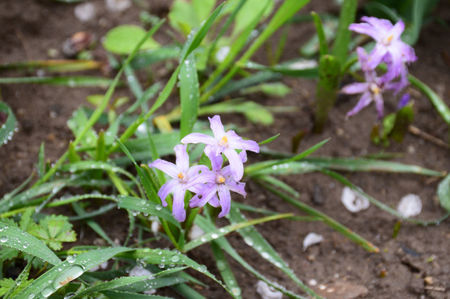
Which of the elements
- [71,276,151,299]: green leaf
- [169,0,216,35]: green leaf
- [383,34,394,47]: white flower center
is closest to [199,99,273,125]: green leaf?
[169,0,216,35]: green leaf

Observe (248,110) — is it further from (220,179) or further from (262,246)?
(220,179)

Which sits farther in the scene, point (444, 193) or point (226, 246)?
point (444, 193)

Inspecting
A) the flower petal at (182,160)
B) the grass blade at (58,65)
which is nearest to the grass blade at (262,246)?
the flower petal at (182,160)

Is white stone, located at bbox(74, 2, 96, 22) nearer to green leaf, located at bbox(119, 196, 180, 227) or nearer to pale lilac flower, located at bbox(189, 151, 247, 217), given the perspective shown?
green leaf, located at bbox(119, 196, 180, 227)

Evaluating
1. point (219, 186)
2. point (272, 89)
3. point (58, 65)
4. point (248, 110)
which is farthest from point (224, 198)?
point (58, 65)

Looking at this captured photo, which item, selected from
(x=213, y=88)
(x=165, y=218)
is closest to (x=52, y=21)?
(x=213, y=88)

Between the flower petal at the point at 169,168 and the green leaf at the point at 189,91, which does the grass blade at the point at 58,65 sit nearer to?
the green leaf at the point at 189,91

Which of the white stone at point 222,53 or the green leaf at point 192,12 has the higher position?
the green leaf at point 192,12
